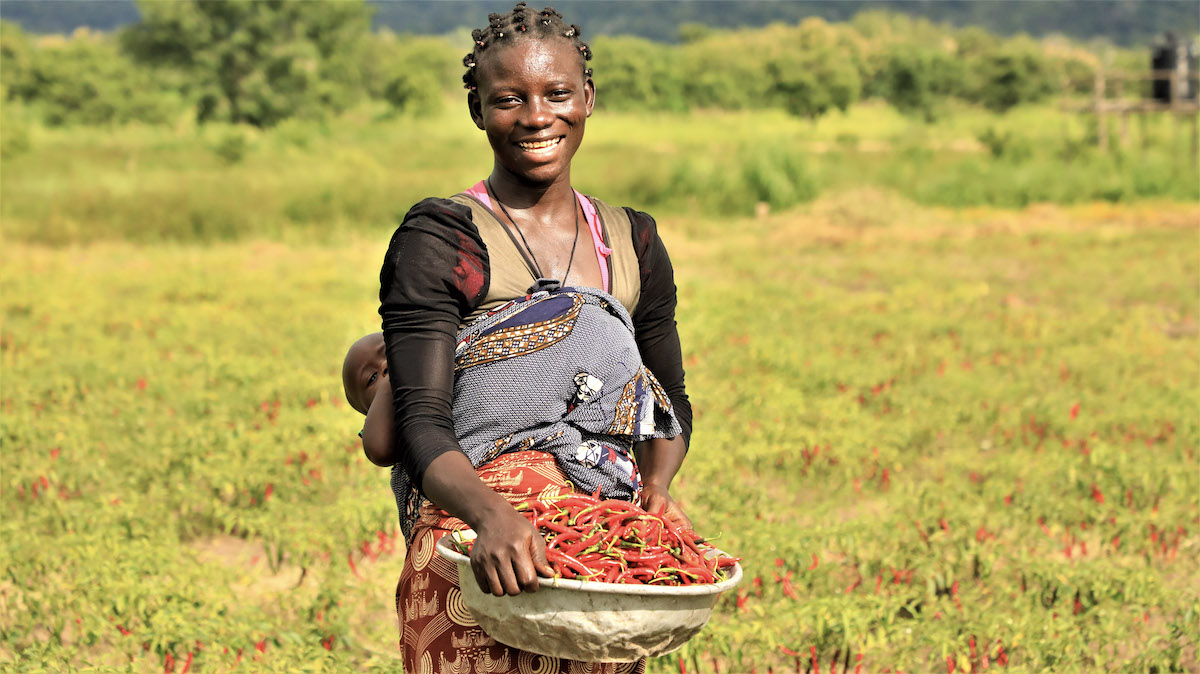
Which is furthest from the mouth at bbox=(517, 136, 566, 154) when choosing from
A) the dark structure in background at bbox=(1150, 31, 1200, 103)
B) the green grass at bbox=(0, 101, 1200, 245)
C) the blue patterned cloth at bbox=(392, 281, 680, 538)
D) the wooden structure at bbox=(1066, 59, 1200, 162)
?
the dark structure in background at bbox=(1150, 31, 1200, 103)

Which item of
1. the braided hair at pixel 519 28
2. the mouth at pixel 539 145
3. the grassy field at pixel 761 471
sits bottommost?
the grassy field at pixel 761 471

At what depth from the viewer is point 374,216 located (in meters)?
18.2

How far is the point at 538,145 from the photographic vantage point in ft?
6.77

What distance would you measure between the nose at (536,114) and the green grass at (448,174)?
15000 millimetres

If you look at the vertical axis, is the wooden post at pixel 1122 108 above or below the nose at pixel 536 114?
below

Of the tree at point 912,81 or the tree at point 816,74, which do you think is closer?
the tree at point 816,74

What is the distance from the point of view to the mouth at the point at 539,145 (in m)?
2.06

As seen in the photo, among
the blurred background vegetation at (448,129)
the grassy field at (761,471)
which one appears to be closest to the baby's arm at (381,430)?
the grassy field at (761,471)

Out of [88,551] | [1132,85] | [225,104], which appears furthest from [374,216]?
[1132,85]

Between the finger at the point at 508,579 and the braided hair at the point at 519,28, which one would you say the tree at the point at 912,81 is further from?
the finger at the point at 508,579

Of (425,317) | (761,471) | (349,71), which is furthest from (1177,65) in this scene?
(425,317)

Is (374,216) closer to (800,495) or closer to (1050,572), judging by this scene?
(800,495)

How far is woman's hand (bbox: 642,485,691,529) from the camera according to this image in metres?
2.07

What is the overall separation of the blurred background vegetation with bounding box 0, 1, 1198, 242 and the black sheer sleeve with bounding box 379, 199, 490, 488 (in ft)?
50.7
